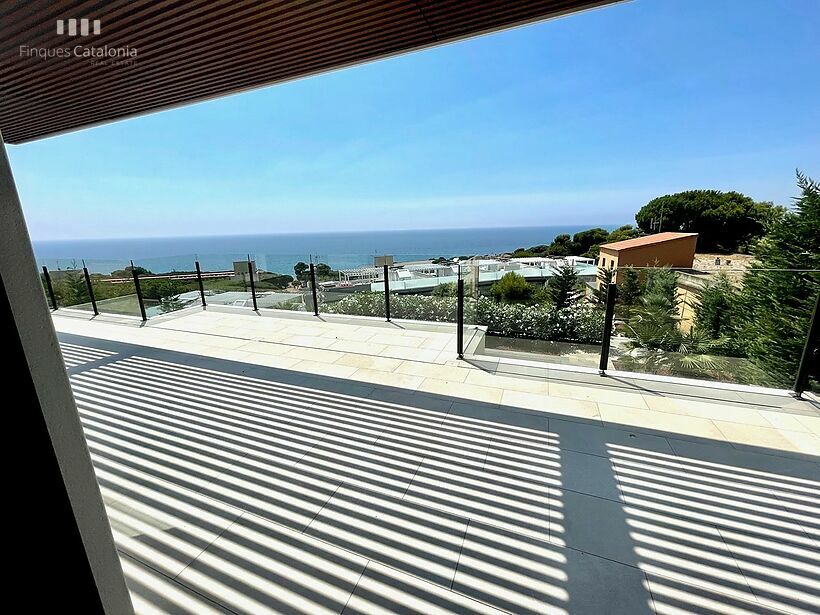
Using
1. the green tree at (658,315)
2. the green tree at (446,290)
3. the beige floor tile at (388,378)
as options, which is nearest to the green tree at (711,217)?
the green tree at (658,315)

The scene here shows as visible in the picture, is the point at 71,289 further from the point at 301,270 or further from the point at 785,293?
the point at 785,293

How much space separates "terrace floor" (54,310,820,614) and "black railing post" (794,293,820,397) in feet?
0.57

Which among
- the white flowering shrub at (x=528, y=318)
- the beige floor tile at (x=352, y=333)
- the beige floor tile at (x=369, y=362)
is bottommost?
the beige floor tile at (x=352, y=333)

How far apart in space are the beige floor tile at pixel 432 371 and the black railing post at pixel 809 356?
2.72 metres

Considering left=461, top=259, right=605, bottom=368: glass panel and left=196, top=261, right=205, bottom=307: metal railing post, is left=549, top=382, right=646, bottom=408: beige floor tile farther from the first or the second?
left=196, top=261, right=205, bottom=307: metal railing post

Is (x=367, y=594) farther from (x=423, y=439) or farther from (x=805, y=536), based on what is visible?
(x=805, y=536)

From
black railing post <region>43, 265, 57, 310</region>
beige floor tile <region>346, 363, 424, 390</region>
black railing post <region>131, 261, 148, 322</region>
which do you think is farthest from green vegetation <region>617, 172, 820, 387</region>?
black railing post <region>43, 265, 57, 310</region>

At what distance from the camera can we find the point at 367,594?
1344 millimetres

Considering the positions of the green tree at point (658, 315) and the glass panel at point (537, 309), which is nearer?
the green tree at point (658, 315)

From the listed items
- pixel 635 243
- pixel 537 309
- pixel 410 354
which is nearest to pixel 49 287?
pixel 410 354

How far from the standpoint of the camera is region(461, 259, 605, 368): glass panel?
361cm

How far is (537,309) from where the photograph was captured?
161 inches

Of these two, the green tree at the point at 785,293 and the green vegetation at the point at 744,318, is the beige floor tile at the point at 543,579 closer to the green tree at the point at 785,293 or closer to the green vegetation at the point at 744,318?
the green vegetation at the point at 744,318

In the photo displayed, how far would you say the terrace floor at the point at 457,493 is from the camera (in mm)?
1360
